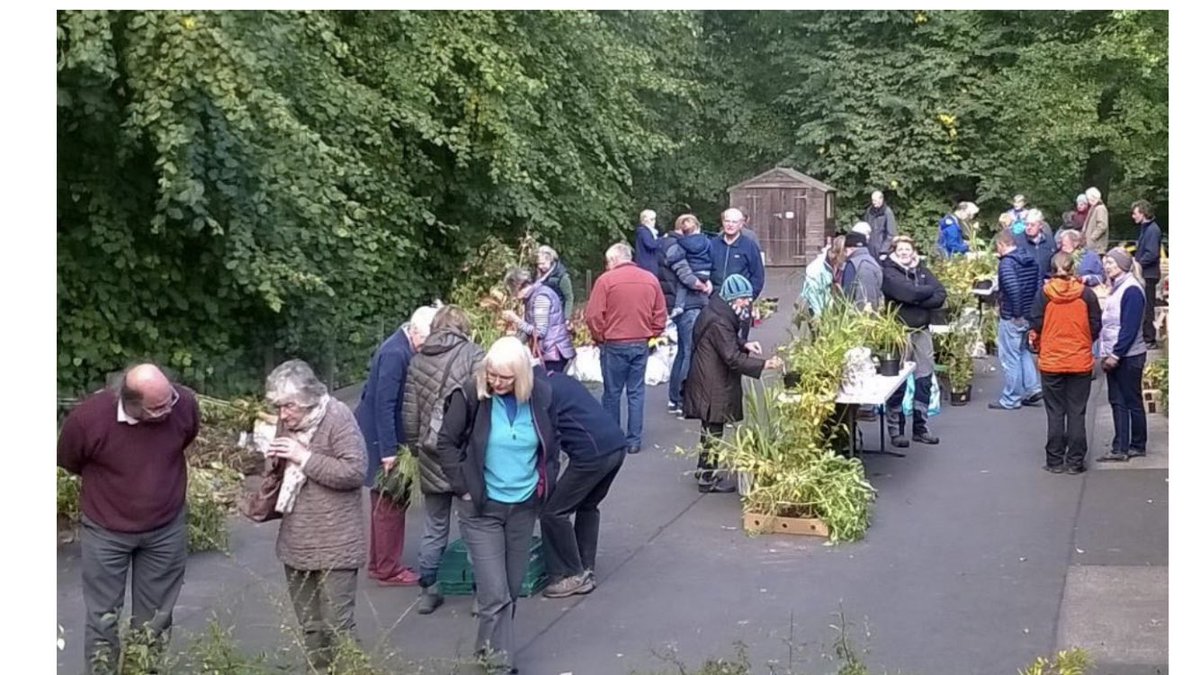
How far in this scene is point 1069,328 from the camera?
944 centimetres

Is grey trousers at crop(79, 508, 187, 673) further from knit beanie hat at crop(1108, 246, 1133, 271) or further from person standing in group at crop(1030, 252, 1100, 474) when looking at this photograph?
knit beanie hat at crop(1108, 246, 1133, 271)

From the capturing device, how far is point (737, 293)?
359 inches

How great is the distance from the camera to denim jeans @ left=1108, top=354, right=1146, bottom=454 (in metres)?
9.81

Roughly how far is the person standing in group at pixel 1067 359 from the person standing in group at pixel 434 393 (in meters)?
4.42

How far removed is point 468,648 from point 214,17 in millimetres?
4746

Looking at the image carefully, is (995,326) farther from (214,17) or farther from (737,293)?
(214,17)

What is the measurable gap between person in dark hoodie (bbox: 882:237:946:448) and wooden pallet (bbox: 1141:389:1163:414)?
2.15 meters

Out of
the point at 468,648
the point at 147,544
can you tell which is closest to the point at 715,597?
the point at 468,648

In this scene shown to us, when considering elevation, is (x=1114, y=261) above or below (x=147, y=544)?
above

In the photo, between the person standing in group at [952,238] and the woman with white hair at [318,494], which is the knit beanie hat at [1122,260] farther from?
the person standing in group at [952,238]

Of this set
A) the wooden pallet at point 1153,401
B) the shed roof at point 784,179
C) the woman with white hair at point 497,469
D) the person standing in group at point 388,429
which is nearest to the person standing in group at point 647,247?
the wooden pallet at point 1153,401

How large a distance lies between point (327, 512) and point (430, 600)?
159 centimetres

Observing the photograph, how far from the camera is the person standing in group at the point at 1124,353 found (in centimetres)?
964

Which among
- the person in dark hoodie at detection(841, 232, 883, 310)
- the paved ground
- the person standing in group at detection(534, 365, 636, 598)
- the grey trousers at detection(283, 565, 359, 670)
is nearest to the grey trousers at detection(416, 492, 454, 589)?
the paved ground
